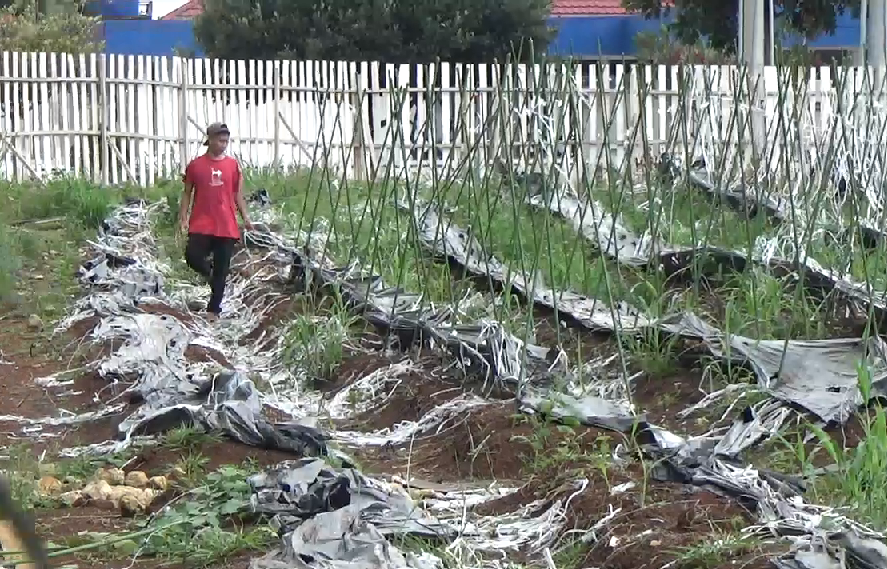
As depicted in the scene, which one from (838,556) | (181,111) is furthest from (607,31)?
(838,556)

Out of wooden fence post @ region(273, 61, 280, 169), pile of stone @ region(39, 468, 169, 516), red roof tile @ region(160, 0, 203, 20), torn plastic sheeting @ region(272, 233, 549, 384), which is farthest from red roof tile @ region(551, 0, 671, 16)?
pile of stone @ region(39, 468, 169, 516)

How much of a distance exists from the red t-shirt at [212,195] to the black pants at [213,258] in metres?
0.06

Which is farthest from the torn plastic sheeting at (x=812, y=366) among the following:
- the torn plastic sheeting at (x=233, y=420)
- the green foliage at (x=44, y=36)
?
the green foliage at (x=44, y=36)

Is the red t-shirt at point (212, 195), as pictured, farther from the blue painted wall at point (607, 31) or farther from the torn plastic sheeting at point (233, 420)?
the blue painted wall at point (607, 31)

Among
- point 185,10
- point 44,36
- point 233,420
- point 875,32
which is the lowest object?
point 233,420

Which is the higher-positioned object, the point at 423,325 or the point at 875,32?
the point at 875,32

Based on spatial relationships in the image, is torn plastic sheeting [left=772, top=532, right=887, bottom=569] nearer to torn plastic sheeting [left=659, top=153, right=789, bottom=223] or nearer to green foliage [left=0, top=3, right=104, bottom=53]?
torn plastic sheeting [left=659, top=153, right=789, bottom=223]

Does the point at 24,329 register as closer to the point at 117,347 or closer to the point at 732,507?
the point at 117,347

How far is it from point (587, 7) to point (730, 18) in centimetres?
695

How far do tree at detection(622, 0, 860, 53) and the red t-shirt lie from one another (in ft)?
45.2

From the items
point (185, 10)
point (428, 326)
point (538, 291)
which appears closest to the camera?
point (428, 326)

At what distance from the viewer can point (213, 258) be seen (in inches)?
279

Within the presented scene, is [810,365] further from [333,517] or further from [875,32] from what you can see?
[875,32]

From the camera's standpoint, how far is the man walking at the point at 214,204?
22.4 feet
